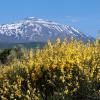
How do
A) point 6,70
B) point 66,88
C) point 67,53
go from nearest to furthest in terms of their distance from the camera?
point 66,88, point 67,53, point 6,70

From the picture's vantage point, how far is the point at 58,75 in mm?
6730

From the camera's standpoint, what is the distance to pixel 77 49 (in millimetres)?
6906

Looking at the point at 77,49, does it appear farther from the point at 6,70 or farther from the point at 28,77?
the point at 6,70

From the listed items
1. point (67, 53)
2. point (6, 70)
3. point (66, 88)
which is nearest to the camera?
point (66, 88)

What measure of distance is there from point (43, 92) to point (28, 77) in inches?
14.4

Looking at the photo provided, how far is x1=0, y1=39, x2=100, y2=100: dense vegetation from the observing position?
6457 mm

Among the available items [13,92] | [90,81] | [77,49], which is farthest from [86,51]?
[13,92]

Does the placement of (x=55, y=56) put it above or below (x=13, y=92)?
above

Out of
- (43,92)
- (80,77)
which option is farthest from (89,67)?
(43,92)

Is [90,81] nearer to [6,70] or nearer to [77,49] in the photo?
[77,49]

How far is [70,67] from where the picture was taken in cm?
669

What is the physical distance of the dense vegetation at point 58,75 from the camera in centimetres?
646

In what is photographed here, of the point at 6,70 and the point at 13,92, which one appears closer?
A: the point at 13,92

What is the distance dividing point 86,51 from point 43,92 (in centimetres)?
86
